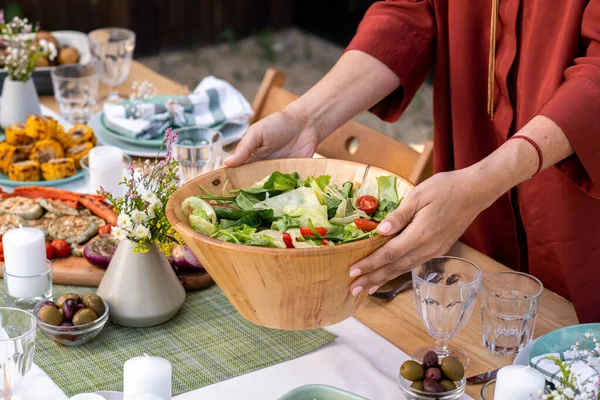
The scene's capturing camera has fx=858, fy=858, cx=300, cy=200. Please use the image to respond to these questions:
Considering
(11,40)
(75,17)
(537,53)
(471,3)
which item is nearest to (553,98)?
(537,53)

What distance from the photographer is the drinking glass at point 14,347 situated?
1263 millimetres

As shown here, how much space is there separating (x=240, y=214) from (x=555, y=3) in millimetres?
766

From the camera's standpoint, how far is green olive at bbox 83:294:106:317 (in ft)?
5.04

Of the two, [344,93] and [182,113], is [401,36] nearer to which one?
[344,93]

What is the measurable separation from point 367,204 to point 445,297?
202mm

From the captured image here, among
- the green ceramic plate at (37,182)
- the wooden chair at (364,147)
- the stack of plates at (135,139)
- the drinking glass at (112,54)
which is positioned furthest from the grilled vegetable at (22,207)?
the wooden chair at (364,147)

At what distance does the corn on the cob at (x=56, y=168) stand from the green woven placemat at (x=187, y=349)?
2.11 feet

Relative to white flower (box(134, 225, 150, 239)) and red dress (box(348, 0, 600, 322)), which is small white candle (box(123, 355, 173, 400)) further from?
red dress (box(348, 0, 600, 322))

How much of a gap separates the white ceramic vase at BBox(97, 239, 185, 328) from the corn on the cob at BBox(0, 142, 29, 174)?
0.67 metres

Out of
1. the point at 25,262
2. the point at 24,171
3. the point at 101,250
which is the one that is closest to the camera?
the point at 25,262

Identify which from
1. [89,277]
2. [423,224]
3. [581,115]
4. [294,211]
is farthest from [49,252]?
[581,115]

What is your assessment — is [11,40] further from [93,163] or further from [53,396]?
[53,396]

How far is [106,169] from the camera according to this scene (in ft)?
6.62

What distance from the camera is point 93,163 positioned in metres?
2.02
